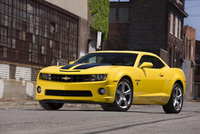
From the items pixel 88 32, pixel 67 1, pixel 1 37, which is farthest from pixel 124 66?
pixel 88 32

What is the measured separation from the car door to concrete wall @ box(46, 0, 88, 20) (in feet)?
44.5

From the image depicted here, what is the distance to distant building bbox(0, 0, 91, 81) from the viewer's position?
2141cm

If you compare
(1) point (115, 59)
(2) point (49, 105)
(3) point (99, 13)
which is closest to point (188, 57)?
(3) point (99, 13)

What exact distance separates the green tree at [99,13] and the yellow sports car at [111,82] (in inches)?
708

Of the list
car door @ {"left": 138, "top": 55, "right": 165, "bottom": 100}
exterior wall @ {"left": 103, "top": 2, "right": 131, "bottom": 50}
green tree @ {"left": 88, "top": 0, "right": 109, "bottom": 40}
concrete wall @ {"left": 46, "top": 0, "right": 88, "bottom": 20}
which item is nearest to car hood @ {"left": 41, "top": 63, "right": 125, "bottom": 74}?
car door @ {"left": 138, "top": 55, "right": 165, "bottom": 100}

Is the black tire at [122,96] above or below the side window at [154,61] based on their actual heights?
below

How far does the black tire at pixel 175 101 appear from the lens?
12969 millimetres

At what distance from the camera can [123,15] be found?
48375 mm

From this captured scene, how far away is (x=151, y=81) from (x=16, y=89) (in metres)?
10.1

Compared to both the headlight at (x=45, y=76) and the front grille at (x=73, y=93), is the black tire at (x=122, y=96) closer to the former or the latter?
the front grille at (x=73, y=93)

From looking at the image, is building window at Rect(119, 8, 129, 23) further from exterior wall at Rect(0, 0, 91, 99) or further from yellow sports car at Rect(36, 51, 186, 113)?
yellow sports car at Rect(36, 51, 186, 113)

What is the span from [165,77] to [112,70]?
2161 mm

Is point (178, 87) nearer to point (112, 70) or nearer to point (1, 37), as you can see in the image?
point (112, 70)

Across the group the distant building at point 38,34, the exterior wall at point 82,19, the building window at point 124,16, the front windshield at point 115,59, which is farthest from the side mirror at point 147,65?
the building window at point 124,16
